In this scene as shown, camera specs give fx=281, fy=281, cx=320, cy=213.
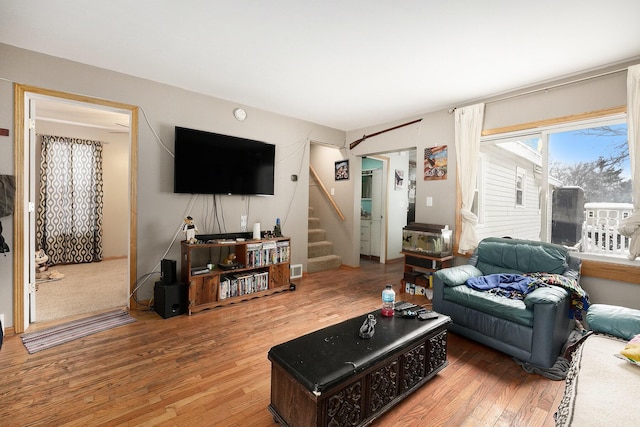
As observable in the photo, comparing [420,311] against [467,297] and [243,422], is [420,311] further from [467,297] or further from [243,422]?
[243,422]

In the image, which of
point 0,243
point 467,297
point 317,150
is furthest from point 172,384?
point 317,150

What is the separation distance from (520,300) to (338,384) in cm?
Result: 186

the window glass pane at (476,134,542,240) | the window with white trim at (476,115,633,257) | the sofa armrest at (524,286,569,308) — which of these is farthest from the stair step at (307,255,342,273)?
the sofa armrest at (524,286,569,308)

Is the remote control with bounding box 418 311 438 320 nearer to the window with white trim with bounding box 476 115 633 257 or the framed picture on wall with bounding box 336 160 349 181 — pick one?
the window with white trim with bounding box 476 115 633 257

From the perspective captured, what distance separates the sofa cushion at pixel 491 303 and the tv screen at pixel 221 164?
2798 millimetres

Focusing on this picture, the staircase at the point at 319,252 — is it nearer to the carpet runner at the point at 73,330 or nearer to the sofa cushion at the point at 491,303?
the sofa cushion at the point at 491,303

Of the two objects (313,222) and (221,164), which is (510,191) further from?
(221,164)

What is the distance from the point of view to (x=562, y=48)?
2.42 metres

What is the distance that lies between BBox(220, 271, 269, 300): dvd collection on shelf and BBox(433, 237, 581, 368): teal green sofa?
2162 millimetres

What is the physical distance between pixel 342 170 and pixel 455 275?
3130mm

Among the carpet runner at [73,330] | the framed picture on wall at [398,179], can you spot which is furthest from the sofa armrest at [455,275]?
the framed picture on wall at [398,179]

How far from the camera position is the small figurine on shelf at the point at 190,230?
3.34 metres

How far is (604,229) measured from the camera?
9.41 feet

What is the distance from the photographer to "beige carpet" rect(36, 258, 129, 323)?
3.13m
